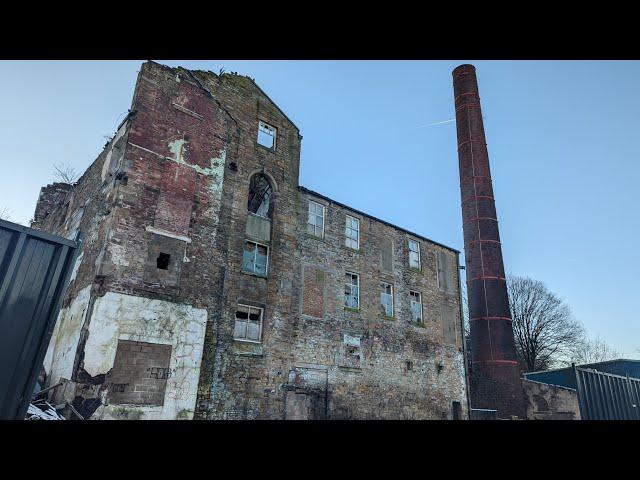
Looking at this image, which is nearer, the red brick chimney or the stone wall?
the red brick chimney

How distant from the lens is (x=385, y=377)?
16.5m

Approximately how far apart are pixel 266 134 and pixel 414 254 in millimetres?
8766

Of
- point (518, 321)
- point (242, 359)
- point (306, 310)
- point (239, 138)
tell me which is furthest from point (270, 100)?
point (518, 321)

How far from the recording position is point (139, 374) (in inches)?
422

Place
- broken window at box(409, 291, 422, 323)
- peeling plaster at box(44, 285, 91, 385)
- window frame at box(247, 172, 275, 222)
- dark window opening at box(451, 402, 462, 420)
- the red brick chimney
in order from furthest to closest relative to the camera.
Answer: the red brick chimney
broken window at box(409, 291, 422, 323)
dark window opening at box(451, 402, 462, 420)
window frame at box(247, 172, 275, 222)
peeling plaster at box(44, 285, 91, 385)

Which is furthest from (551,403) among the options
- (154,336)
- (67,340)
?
(67,340)

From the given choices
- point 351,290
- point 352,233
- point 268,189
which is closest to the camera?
point 268,189

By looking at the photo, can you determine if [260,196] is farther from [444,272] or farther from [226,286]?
[444,272]

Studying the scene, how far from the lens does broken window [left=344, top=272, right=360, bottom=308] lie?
16516 millimetres

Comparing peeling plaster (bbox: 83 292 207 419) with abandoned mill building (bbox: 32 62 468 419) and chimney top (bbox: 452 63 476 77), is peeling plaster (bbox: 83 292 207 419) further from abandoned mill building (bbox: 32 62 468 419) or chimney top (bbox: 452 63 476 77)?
chimney top (bbox: 452 63 476 77)

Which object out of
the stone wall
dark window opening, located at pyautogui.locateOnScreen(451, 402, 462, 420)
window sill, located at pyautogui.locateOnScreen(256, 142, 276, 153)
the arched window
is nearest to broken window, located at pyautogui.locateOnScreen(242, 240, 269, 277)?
the arched window

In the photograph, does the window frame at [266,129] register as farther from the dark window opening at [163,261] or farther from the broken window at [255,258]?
the dark window opening at [163,261]

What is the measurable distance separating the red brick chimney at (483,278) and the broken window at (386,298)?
5124 mm

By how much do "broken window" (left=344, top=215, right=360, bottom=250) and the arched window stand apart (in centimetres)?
365
